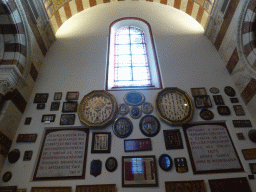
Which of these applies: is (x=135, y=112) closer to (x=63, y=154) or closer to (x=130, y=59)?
(x=63, y=154)

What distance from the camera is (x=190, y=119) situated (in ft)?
11.8

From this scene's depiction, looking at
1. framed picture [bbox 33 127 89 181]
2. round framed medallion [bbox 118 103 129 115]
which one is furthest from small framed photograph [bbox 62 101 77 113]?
round framed medallion [bbox 118 103 129 115]

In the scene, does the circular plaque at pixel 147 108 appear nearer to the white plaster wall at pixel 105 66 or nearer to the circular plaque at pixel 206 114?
the white plaster wall at pixel 105 66

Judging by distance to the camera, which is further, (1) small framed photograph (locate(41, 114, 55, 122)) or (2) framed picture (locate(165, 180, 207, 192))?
(1) small framed photograph (locate(41, 114, 55, 122))

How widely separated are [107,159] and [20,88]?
8.07ft

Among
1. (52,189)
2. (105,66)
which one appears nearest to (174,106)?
(105,66)

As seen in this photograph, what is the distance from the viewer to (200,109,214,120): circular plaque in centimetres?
373

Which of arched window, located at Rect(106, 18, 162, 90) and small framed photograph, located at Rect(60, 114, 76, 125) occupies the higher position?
arched window, located at Rect(106, 18, 162, 90)

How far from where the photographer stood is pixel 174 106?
3.89 metres

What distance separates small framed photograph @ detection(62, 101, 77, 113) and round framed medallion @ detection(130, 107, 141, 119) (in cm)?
126

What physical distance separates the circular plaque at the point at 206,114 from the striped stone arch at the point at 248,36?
1.09 metres

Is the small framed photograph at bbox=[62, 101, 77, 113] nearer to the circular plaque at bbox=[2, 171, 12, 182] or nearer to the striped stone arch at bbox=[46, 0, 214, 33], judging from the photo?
the circular plaque at bbox=[2, 171, 12, 182]

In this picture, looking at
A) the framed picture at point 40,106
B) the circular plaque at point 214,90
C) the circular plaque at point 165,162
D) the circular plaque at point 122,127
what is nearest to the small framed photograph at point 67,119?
the framed picture at point 40,106

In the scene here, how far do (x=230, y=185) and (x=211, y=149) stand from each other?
0.64 m
